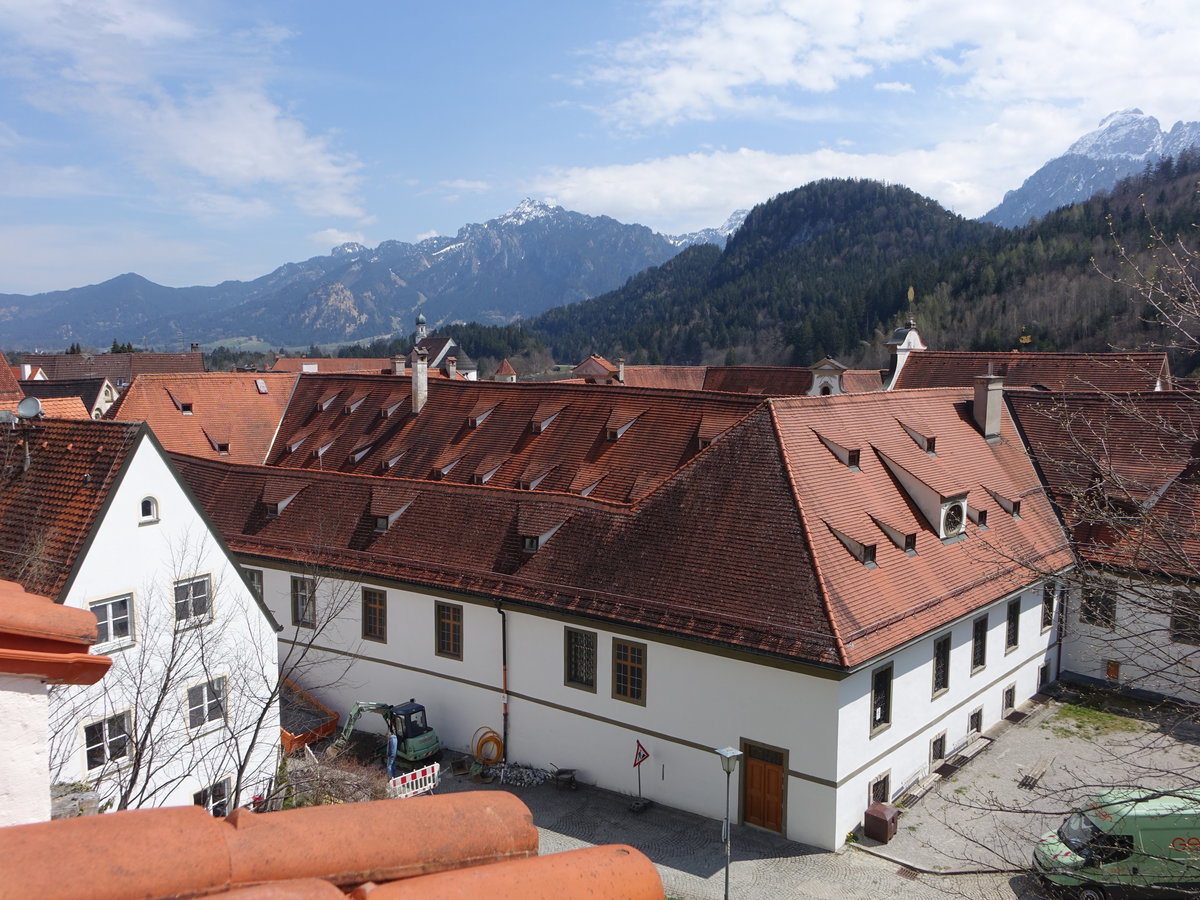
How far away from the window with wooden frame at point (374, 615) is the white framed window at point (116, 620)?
816 centimetres

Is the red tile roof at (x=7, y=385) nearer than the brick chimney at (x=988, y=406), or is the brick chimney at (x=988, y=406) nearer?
the brick chimney at (x=988, y=406)

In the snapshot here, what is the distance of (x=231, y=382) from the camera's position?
45.6m

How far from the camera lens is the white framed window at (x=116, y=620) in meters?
18.8

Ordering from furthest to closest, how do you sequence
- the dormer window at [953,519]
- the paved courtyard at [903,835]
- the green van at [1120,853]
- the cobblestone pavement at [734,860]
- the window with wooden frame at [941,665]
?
the dormer window at [953,519], the window with wooden frame at [941,665], the paved courtyard at [903,835], the cobblestone pavement at [734,860], the green van at [1120,853]

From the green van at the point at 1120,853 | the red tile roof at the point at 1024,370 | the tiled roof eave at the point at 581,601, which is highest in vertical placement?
the red tile roof at the point at 1024,370

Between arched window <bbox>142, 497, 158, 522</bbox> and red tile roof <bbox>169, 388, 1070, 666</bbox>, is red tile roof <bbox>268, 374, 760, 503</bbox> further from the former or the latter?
arched window <bbox>142, 497, 158, 522</bbox>

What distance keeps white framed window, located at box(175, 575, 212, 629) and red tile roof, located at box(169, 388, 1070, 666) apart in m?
6.33

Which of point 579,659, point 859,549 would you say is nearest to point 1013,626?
point 859,549

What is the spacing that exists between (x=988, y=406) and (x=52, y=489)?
28.8 metres

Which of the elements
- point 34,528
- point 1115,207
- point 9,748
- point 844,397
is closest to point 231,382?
point 34,528

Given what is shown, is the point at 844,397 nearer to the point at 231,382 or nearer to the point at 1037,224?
the point at 231,382

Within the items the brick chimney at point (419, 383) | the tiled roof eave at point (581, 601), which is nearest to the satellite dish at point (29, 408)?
the tiled roof eave at point (581, 601)

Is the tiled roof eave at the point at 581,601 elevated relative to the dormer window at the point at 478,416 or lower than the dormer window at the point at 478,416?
lower

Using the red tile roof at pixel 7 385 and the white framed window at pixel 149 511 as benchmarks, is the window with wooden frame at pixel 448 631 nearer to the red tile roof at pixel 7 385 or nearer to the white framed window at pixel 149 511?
the white framed window at pixel 149 511
